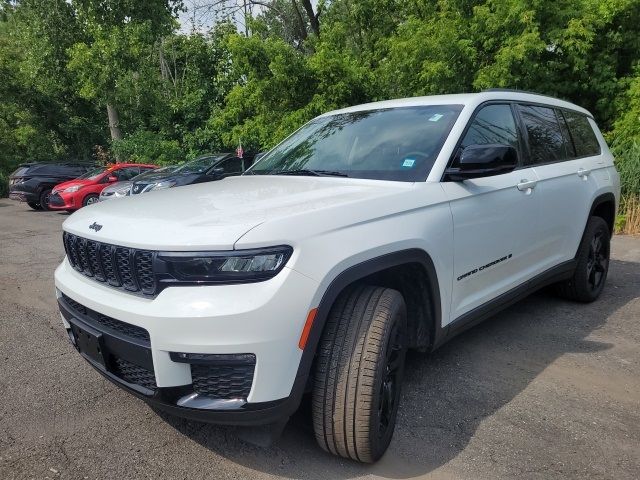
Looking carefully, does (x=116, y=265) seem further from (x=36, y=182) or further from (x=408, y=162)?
(x=36, y=182)

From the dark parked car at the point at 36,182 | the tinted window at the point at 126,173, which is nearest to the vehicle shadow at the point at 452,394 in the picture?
the tinted window at the point at 126,173

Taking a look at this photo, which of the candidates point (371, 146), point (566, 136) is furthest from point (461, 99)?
point (566, 136)

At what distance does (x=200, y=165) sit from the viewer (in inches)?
492

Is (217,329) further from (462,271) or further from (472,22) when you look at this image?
(472,22)

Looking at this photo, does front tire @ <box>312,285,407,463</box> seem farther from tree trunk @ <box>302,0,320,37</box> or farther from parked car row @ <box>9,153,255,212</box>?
tree trunk @ <box>302,0,320,37</box>

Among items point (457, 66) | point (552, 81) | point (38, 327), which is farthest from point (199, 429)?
point (552, 81)

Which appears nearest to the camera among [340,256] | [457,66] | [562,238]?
[340,256]

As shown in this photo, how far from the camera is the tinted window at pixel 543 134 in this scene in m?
4.08

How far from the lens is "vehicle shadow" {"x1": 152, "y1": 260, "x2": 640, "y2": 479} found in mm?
2613

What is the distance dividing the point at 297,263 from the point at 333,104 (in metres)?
10.8

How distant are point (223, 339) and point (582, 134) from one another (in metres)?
4.19

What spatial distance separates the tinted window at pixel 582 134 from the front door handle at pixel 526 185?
1.22m

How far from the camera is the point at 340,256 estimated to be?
2.34 m

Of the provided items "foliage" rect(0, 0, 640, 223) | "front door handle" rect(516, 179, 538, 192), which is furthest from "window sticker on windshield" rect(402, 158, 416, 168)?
"foliage" rect(0, 0, 640, 223)
